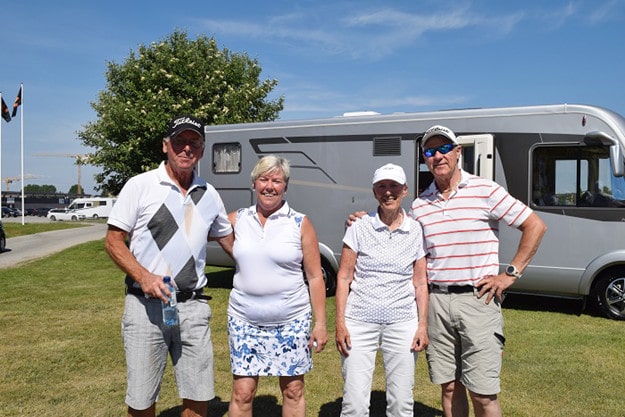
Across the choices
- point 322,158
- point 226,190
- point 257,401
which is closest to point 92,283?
point 226,190

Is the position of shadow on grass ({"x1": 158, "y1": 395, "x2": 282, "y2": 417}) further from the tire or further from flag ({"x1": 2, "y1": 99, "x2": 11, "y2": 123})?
flag ({"x1": 2, "y1": 99, "x2": 11, "y2": 123})

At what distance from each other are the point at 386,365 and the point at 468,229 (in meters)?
0.89

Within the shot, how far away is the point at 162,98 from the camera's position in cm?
1884

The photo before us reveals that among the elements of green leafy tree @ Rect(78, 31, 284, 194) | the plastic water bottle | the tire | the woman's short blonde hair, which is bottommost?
the tire

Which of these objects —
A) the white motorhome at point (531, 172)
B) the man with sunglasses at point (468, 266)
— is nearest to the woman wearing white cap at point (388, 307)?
the man with sunglasses at point (468, 266)

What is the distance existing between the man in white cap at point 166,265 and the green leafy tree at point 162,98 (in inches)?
628

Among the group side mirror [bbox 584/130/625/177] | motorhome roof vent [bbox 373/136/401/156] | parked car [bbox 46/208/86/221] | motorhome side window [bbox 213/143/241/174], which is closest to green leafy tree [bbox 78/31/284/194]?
motorhome side window [bbox 213/143/241/174]

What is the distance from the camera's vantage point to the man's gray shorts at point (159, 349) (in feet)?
9.04

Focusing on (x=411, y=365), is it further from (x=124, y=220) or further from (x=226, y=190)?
(x=226, y=190)

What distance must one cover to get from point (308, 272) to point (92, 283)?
344 inches

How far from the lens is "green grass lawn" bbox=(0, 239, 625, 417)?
420 cm

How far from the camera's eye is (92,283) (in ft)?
34.5

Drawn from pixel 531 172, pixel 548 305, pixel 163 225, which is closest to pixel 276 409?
pixel 163 225

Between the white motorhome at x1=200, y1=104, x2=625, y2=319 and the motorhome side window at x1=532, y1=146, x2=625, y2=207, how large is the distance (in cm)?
1
